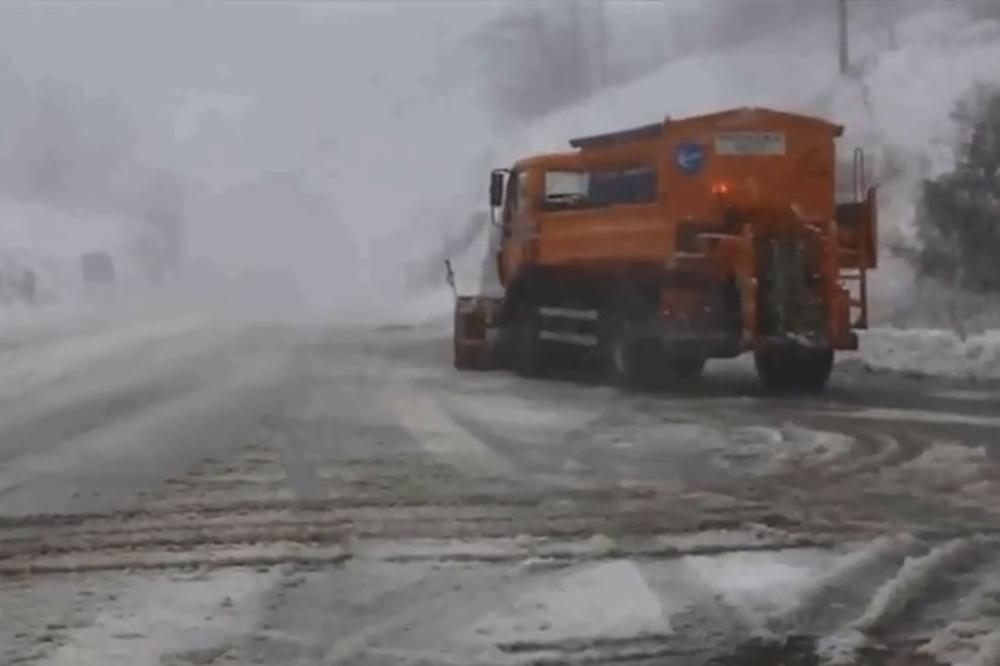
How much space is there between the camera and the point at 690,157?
1711 cm

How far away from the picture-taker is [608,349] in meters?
18.5

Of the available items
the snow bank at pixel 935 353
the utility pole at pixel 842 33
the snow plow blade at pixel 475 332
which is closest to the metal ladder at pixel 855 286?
the snow bank at pixel 935 353

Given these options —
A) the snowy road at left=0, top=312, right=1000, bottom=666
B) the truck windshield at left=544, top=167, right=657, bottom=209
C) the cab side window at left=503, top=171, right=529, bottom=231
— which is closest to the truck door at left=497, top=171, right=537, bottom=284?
the cab side window at left=503, top=171, right=529, bottom=231

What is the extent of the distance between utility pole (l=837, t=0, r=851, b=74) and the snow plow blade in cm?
2797

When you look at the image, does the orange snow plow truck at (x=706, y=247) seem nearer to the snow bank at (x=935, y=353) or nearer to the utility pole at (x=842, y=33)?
the snow bank at (x=935, y=353)

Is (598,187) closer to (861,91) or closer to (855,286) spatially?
(855,286)

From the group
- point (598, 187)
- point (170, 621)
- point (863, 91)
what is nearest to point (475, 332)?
point (598, 187)

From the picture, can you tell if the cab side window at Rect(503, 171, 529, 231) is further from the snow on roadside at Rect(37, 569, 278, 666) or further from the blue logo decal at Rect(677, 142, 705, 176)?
the snow on roadside at Rect(37, 569, 278, 666)

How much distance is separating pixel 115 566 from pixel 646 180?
36.2 feet

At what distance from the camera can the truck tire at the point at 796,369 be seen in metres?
17.7

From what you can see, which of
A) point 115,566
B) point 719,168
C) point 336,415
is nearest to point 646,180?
point 719,168

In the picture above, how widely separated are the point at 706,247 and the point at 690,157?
3.46ft

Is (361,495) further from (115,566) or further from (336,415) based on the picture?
(336,415)

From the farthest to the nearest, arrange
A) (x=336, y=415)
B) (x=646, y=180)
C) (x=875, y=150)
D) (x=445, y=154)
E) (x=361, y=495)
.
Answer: (x=445, y=154)
(x=875, y=150)
(x=646, y=180)
(x=336, y=415)
(x=361, y=495)
